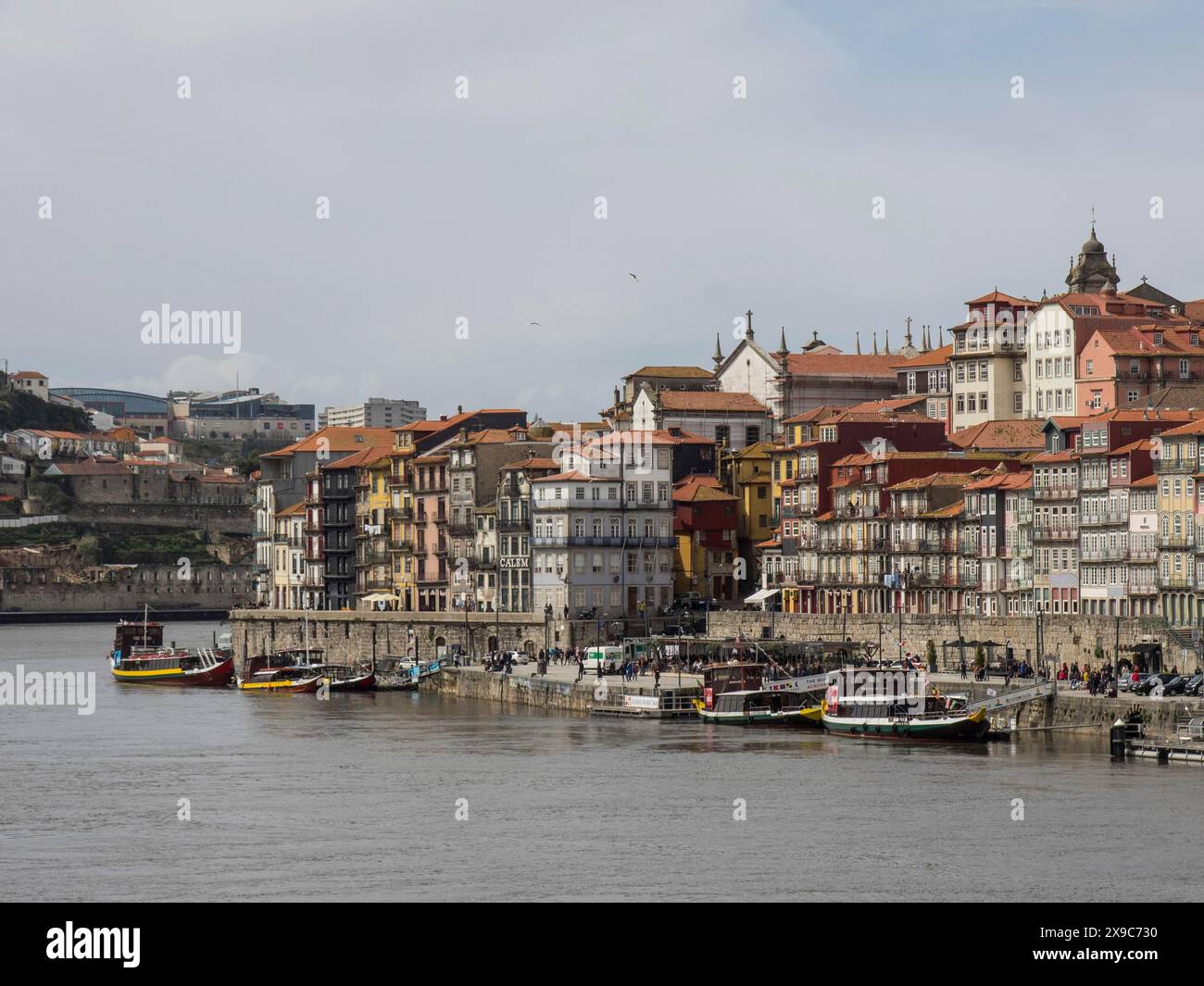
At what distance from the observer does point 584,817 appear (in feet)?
198

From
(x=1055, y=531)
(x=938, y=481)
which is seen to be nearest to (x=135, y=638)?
(x=938, y=481)

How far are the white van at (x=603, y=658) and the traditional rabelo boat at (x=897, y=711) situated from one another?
20872mm

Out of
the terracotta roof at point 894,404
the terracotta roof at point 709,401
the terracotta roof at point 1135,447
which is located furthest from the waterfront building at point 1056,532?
the terracotta roof at point 709,401

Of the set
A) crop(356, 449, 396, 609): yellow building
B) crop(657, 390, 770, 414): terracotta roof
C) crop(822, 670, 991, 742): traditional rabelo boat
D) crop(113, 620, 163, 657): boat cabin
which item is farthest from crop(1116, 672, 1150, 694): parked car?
crop(113, 620, 163, 657): boat cabin

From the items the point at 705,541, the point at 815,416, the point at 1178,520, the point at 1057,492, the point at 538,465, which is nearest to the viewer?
the point at 1178,520

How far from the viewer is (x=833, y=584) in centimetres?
12006

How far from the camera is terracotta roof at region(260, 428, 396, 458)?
162 metres

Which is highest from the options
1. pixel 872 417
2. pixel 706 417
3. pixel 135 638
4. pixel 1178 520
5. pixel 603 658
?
pixel 706 417

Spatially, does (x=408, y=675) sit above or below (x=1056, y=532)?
below

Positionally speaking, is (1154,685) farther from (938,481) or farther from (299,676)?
(299,676)

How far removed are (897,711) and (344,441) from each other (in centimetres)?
8802

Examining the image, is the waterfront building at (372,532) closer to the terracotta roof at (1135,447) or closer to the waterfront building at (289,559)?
the waterfront building at (289,559)
